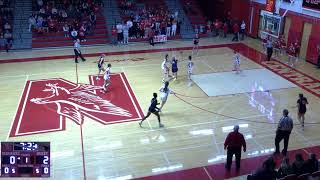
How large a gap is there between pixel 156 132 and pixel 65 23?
1632 cm

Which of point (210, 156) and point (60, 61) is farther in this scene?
point (60, 61)

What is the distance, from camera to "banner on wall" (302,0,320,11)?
21.7 metres

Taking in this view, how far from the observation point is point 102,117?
1497cm

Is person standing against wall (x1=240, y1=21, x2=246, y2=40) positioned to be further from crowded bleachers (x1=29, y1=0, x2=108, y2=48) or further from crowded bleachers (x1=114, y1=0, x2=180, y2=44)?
crowded bleachers (x1=29, y1=0, x2=108, y2=48)

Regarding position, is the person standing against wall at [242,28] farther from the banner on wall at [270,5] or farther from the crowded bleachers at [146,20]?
the crowded bleachers at [146,20]

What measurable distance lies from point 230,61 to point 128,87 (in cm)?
736

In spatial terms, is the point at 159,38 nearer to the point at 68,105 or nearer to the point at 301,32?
the point at 301,32

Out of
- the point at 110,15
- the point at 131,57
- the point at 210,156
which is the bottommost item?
the point at 210,156

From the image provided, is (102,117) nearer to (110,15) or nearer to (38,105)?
(38,105)

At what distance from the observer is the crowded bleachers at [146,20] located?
89.5 ft

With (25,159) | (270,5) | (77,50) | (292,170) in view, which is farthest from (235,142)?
(270,5)

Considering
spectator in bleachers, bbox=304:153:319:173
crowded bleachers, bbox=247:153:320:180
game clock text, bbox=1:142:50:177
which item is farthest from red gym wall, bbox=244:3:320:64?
game clock text, bbox=1:142:50:177

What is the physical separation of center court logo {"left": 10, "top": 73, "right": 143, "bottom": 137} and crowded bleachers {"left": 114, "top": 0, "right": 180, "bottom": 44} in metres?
8.91

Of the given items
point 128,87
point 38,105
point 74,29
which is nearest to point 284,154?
point 128,87
